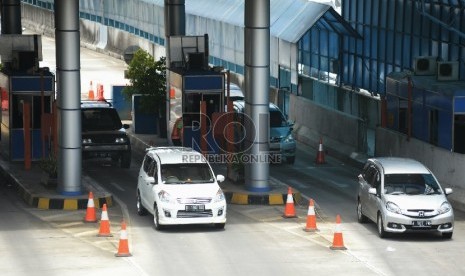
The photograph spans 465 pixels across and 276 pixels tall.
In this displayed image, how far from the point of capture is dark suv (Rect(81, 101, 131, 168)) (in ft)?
136

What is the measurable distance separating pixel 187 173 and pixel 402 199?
4953 mm

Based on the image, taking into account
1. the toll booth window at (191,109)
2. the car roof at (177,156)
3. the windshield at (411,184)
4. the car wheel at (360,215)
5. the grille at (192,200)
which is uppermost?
the toll booth window at (191,109)

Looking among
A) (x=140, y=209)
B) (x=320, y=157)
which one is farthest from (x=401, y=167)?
(x=320, y=157)

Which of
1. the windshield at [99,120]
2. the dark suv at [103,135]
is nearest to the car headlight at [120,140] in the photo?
the dark suv at [103,135]

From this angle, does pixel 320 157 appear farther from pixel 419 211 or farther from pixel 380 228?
pixel 419 211

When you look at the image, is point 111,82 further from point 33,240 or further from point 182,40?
point 33,240

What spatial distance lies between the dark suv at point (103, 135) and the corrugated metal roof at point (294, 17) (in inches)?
415

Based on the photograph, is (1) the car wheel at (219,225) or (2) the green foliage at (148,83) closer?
(1) the car wheel at (219,225)

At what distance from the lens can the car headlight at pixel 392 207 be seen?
98.9 feet

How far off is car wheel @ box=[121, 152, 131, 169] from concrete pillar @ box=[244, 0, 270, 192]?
22.3 ft

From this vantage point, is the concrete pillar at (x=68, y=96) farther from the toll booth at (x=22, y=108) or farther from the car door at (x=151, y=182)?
the toll booth at (x=22, y=108)

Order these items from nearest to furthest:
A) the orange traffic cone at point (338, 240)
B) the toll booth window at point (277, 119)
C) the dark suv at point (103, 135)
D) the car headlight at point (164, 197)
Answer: the orange traffic cone at point (338, 240), the car headlight at point (164, 197), the dark suv at point (103, 135), the toll booth window at point (277, 119)

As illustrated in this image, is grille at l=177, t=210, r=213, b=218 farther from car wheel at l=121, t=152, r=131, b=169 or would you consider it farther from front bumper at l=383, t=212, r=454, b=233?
car wheel at l=121, t=152, r=131, b=169

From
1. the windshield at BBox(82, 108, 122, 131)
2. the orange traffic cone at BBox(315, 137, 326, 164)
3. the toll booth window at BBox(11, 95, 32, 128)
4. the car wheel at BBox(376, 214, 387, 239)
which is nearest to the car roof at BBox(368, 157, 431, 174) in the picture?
the car wheel at BBox(376, 214, 387, 239)
